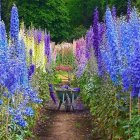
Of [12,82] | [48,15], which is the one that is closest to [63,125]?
[12,82]

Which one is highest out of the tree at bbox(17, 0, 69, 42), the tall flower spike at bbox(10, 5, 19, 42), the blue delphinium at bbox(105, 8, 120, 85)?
the tree at bbox(17, 0, 69, 42)

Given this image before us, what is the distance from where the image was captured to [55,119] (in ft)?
48.8

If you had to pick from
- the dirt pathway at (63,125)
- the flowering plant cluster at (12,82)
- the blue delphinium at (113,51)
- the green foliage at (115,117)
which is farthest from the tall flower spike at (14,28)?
→ the dirt pathway at (63,125)

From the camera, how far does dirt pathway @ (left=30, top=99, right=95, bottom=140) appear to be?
39.9ft

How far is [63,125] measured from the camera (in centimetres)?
1373

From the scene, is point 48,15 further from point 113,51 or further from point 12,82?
point 12,82

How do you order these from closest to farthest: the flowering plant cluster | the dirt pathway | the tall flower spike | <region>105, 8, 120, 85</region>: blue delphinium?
the flowering plant cluster
<region>105, 8, 120, 85</region>: blue delphinium
the tall flower spike
the dirt pathway

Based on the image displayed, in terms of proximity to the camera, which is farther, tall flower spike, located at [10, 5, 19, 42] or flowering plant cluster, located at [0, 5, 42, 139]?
tall flower spike, located at [10, 5, 19, 42]

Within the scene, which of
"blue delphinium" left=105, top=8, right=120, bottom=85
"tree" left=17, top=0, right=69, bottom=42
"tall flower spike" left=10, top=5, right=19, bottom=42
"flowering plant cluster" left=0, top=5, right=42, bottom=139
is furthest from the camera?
"tree" left=17, top=0, right=69, bottom=42

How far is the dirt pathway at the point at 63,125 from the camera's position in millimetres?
12156

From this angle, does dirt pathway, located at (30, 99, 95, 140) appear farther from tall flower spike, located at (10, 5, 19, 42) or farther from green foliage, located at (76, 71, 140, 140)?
tall flower spike, located at (10, 5, 19, 42)

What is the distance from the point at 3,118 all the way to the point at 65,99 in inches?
290

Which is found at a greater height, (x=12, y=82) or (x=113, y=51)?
(x=113, y=51)

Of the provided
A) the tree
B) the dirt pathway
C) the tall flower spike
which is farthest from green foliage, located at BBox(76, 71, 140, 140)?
the tree
